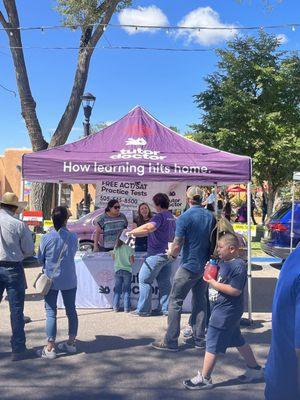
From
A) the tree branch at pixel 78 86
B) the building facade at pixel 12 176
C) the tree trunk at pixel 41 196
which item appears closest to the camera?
the tree trunk at pixel 41 196

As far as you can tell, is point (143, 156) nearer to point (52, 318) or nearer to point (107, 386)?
point (52, 318)

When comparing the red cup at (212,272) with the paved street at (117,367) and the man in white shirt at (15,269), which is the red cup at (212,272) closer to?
the paved street at (117,367)

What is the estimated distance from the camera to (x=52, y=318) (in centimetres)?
511

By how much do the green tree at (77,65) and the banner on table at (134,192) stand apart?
5631mm

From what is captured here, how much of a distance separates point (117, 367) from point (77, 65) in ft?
37.2

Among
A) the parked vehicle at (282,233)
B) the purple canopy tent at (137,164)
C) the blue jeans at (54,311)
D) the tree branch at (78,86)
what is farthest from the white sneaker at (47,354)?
the tree branch at (78,86)

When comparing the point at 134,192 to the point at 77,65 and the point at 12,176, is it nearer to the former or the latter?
the point at 77,65

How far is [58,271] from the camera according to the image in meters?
5.14

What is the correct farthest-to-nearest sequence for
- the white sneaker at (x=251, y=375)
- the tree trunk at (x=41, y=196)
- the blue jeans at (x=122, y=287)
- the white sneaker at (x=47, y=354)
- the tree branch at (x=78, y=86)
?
the tree branch at (x=78, y=86) → the tree trunk at (x=41, y=196) → the blue jeans at (x=122, y=287) → the white sneaker at (x=47, y=354) → the white sneaker at (x=251, y=375)

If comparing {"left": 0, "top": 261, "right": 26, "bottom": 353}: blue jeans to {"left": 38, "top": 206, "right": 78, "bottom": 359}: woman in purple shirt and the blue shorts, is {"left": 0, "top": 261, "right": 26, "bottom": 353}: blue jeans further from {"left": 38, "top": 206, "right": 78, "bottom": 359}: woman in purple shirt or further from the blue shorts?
the blue shorts

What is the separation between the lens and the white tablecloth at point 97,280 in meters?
7.35

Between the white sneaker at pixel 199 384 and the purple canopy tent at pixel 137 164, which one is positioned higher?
the purple canopy tent at pixel 137 164

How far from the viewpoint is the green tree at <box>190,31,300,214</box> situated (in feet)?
63.4

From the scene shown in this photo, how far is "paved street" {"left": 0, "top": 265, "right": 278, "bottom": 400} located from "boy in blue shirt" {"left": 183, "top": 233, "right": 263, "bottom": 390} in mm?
193
